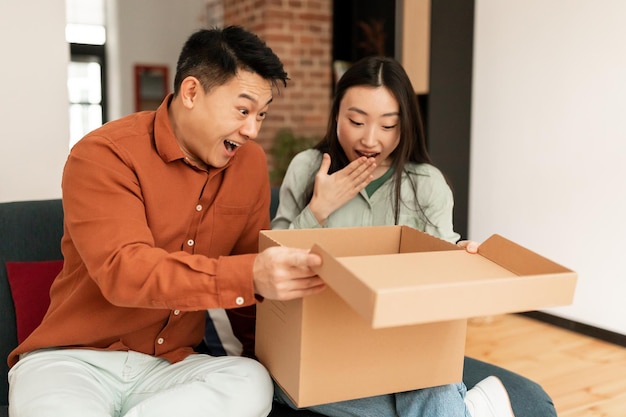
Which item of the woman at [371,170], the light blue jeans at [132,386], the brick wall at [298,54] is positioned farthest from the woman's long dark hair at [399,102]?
the brick wall at [298,54]

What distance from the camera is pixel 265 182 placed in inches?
64.5

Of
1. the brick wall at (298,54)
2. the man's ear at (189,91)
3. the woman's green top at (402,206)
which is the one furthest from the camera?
the brick wall at (298,54)

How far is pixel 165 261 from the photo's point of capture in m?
1.16

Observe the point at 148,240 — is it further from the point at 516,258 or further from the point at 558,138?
the point at 558,138

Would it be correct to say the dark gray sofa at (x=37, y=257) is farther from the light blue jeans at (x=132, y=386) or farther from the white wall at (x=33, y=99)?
the white wall at (x=33, y=99)

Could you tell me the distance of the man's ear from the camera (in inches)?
54.8

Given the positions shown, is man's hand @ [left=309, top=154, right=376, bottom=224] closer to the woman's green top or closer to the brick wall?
the woman's green top

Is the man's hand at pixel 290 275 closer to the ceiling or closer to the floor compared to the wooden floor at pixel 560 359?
closer to the ceiling

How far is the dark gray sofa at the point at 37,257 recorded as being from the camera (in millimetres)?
1545

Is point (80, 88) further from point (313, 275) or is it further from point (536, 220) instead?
point (313, 275)

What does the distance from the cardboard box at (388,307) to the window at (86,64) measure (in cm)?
542

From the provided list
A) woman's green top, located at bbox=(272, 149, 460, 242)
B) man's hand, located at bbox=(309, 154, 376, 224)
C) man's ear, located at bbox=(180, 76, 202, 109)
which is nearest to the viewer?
man's ear, located at bbox=(180, 76, 202, 109)

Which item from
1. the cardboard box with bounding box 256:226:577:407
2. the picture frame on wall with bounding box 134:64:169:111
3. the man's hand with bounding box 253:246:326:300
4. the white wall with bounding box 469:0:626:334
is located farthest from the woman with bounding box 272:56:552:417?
the picture frame on wall with bounding box 134:64:169:111

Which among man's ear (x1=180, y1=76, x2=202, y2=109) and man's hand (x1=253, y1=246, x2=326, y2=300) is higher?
man's ear (x1=180, y1=76, x2=202, y2=109)
